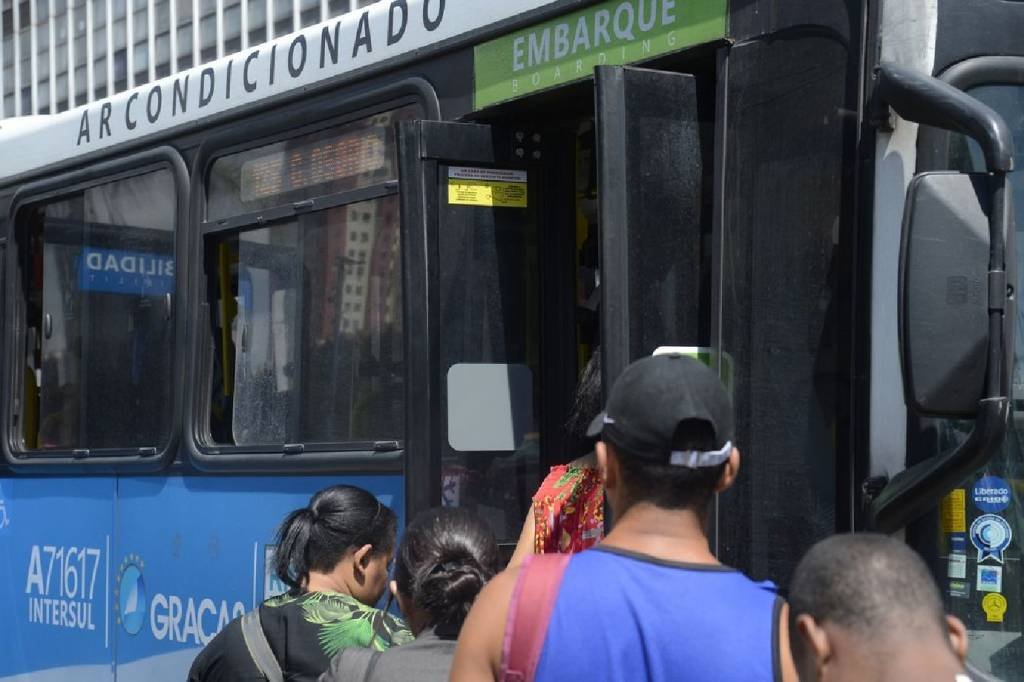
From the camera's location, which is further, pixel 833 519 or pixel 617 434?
pixel 833 519

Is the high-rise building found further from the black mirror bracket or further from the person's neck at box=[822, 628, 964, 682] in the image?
the person's neck at box=[822, 628, 964, 682]

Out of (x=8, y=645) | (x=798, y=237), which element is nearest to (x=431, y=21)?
(x=798, y=237)

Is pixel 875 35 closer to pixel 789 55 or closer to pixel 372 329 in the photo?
pixel 789 55

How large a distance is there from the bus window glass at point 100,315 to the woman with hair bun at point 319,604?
1.94m

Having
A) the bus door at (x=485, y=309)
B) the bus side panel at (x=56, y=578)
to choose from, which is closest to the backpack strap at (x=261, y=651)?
the bus door at (x=485, y=309)

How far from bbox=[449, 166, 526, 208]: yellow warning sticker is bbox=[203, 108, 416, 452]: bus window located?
36cm

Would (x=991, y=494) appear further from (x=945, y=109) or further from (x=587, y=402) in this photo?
(x=587, y=402)

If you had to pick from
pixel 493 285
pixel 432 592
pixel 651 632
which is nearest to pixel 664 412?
pixel 651 632

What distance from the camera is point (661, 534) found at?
2158 millimetres

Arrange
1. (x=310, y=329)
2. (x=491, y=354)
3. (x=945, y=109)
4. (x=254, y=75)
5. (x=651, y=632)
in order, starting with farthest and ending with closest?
(x=254, y=75) < (x=310, y=329) < (x=491, y=354) < (x=945, y=109) < (x=651, y=632)

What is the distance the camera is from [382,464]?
4344 mm

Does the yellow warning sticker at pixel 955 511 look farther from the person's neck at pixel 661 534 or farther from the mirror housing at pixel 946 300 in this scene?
the person's neck at pixel 661 534

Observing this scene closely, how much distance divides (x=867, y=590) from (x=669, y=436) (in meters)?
0.39

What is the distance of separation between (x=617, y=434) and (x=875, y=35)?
138cm
